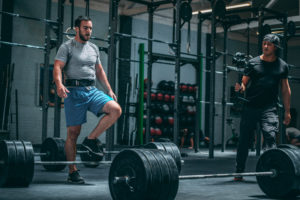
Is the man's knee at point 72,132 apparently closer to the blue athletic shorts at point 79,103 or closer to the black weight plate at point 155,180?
the blue athletic shorts at point 79,103

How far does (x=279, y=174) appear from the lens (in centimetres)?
270

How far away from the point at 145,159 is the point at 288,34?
6.12 metres

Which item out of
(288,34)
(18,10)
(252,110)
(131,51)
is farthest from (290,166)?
(131,51)

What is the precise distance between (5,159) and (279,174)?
179cm

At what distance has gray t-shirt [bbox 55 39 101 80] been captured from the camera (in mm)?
3082

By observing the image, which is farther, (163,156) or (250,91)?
(250,91)

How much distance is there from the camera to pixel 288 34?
7531 mm

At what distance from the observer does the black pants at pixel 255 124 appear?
3158 millimetres

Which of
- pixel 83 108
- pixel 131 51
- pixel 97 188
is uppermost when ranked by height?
pixel 131 51

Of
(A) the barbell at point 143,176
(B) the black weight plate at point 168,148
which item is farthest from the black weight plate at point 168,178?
(B) the black weight plate at point 168,148

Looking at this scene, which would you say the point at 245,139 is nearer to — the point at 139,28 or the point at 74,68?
the point at 74,68

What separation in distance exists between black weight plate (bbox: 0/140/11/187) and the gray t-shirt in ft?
2.08

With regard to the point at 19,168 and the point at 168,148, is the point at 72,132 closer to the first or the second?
the point at 19,168

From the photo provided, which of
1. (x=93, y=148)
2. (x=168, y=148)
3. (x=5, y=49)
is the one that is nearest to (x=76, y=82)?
→ (x=93, y=148)
